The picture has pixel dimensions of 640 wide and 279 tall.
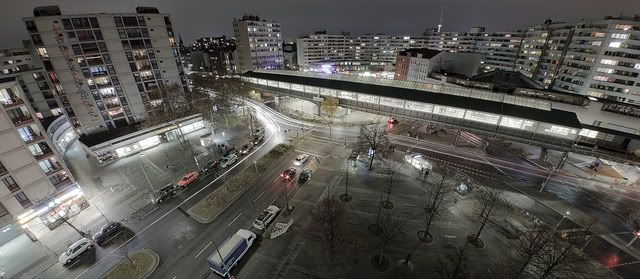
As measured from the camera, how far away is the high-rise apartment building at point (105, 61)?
4697 cm

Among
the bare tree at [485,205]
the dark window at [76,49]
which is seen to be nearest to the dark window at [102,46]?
the dark window at [76,49]

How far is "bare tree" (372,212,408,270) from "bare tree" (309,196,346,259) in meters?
5.05

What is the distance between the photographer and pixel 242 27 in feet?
375

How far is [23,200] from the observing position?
30.6 meters

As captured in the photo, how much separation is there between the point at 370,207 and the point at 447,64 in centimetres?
9274

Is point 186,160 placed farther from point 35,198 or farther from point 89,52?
point 89,52

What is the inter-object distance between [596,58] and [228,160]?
108323 millimetres

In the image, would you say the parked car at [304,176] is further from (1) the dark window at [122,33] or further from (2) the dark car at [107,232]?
(1) the dark window at [122,33]

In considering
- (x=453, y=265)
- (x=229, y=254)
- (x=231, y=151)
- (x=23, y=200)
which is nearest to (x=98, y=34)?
(x=23, y=200)

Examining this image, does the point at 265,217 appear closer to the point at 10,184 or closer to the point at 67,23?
the point at 10,184

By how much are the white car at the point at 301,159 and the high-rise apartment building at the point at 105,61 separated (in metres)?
42.7

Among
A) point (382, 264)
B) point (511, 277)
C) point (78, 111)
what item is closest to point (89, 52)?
point (78, 111)

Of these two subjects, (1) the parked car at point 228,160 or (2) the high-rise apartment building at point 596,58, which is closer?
(1) the parked car at point 228,160

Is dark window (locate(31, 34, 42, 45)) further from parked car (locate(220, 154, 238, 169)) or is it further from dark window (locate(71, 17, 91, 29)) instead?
parked car (locate(220, 154, 238, 169))
